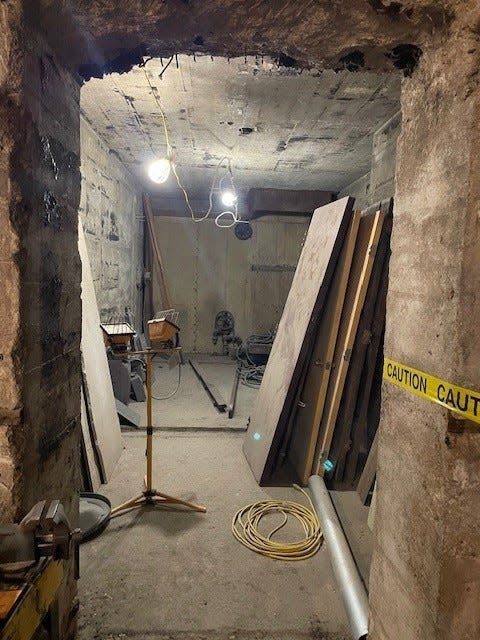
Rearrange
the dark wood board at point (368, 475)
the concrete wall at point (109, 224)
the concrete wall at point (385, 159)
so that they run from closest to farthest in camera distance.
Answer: the dark wood board at point (368, 475), the concrete wall at point (385, 159), the concrete wall at point (109, 224)

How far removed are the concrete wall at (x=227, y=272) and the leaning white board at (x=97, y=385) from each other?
393 centimetres

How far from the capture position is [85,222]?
3.33 meters

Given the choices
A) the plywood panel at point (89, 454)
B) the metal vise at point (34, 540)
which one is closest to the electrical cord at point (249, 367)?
the plywood panel at point (89, 454)

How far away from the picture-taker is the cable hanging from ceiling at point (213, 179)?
3.48 m

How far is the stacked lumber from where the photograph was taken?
100 inches

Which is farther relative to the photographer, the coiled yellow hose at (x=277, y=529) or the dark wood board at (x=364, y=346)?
the dark wood board at (x=364, y=346)

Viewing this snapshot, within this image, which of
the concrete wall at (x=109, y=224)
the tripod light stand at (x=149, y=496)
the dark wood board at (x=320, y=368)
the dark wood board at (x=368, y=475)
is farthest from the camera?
the concrete wall at (x=109, y=224)

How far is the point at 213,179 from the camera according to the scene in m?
5.39

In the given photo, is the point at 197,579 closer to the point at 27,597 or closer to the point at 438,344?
the point at 27,597

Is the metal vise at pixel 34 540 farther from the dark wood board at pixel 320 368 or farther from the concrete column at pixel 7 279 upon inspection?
the dark wood board at pixel 320 368

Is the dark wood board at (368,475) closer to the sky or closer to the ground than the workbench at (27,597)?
closer to the ground

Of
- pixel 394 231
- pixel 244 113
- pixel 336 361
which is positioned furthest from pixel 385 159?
pixel 394 231

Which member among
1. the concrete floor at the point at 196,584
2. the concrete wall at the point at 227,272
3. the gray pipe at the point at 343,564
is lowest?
the concrete floor at the point at 196,584

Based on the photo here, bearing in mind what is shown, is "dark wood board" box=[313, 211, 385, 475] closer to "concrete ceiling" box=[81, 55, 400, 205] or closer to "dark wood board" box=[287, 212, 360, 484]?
"dark wood board" box=[287, 212, 360, 484]
